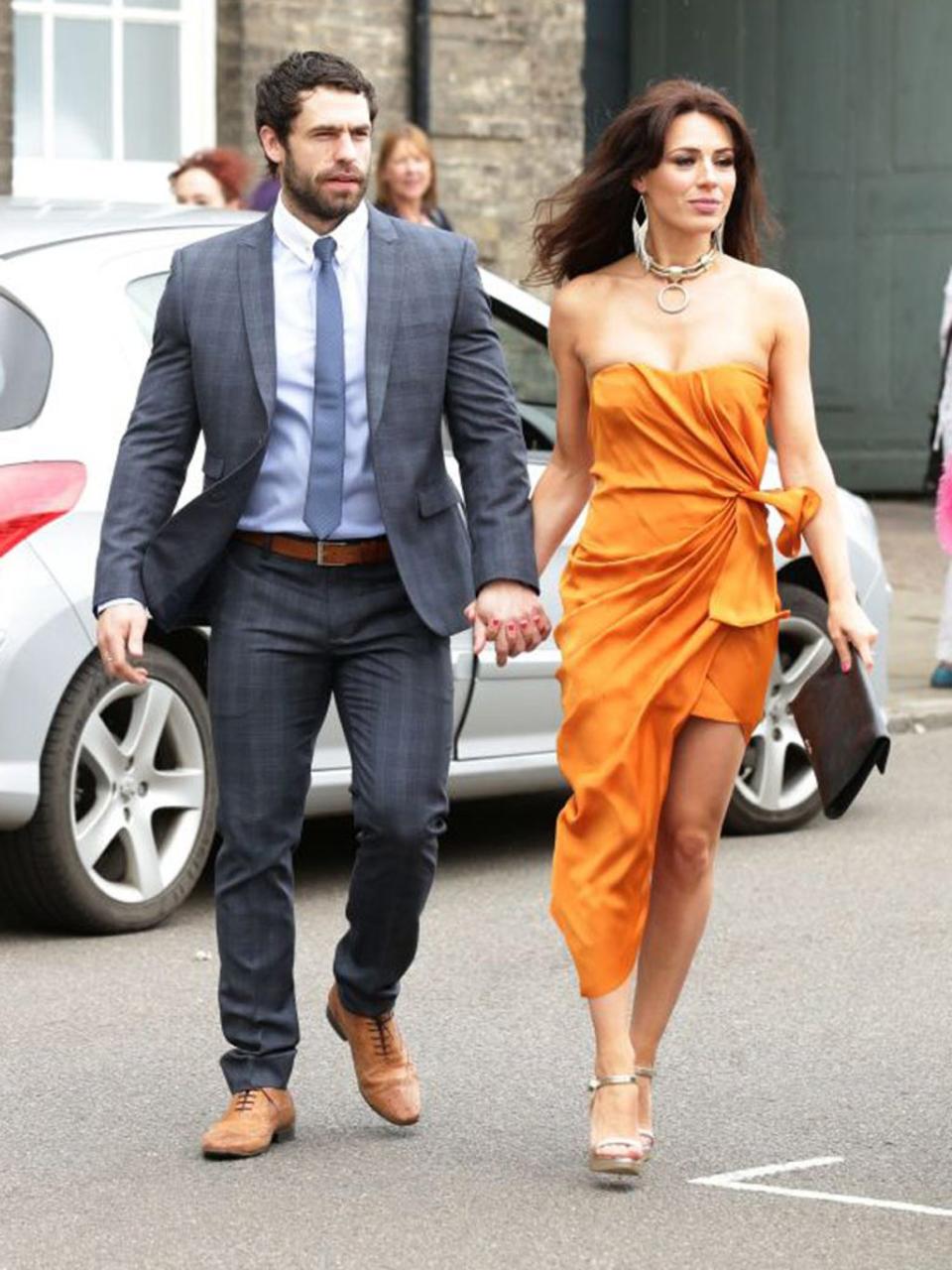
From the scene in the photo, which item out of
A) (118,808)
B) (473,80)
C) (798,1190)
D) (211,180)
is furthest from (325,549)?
(473,80)

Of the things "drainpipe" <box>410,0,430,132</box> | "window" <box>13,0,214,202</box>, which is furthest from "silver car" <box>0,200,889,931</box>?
"drainpipe" <box>410,0,430,132</box>

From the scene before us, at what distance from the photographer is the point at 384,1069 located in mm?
6012

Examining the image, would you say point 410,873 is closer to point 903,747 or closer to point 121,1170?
point 121,1170

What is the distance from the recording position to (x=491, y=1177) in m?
→ 5.66

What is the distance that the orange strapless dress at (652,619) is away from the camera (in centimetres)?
571

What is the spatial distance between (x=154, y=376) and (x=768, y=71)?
16524 millimetres

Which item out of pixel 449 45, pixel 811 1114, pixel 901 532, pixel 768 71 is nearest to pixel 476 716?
pixel 811 1114

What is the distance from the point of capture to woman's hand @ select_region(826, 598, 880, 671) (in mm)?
5629

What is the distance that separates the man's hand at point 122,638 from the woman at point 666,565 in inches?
29.8

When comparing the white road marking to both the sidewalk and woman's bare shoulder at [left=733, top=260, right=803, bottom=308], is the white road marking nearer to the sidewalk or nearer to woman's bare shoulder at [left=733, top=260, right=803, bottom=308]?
woman's bare shoulder at [left=733, top=260, right=803, bottom=308]

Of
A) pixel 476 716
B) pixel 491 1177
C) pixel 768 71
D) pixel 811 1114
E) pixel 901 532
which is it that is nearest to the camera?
pixel 491 1177

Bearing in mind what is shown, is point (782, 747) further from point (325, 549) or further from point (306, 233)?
point (306, 233)

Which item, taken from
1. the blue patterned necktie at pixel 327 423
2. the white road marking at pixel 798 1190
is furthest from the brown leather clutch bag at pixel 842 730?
the blue patterned necktie at pixel 327 423

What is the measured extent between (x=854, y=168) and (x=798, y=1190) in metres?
16.8
